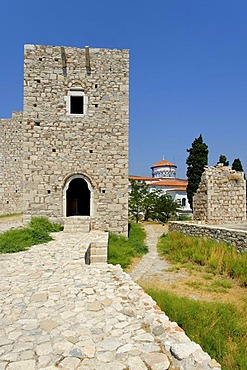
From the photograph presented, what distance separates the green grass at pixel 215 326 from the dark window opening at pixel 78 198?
10031 millimetres

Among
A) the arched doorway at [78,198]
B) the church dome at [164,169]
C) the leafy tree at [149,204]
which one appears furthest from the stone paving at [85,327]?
the church dome at [164,169]

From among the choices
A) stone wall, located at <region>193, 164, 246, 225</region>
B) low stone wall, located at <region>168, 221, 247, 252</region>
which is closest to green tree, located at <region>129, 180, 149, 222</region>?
stone wall, located at <region>193, 164, 246, 225</region>

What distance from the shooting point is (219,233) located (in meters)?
10.1

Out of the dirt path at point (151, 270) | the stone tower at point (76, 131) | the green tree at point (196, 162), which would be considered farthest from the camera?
the green tree at point (196, 162)

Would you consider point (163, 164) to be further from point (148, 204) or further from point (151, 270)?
point (151, 270)

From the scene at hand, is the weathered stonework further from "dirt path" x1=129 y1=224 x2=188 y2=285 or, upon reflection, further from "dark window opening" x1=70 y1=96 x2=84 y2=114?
"dirt path" x1=129 y1=224 x2=188 y2=285

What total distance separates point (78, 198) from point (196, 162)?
13.0 meters

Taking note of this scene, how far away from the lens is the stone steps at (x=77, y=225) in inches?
412

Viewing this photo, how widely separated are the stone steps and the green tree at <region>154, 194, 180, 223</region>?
1200cm

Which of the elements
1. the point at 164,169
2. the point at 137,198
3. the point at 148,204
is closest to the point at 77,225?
the point at 137,198

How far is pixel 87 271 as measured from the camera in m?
5.31

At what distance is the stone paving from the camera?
8.09 feet

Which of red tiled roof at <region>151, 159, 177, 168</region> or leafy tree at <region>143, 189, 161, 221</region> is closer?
leafy tree at <region>143, 189, 161, 221</region>

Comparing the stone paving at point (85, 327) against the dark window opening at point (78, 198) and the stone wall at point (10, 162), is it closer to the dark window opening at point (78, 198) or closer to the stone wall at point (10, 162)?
the dark window opening at point (78, 198)
